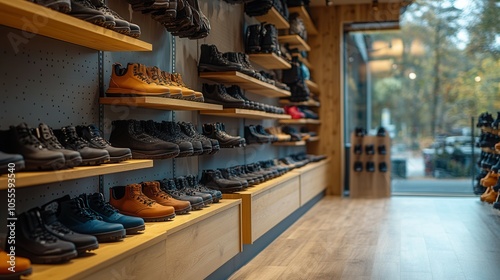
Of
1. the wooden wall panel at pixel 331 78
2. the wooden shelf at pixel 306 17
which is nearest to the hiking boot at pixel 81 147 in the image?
the wooden shelf at pixel 306 17

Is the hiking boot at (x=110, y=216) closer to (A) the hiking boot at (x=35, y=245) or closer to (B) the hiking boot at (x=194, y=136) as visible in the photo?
(A) the hiking boot at (x=35, y=245)

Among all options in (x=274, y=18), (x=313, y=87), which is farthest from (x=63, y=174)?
(x=313, y=87)

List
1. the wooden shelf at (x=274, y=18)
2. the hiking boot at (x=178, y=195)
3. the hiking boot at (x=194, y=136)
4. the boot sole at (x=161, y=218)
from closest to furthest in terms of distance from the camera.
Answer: the boot sole at (x=161, y=218) < the hiking boot at (x=178, y=195) < the hiking boot at (x=194, y=136) < the wooden shelf at (x=274, y=18)

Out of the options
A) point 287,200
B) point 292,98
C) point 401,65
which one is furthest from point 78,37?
point 401,65

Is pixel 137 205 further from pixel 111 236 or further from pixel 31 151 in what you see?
pixel 31 151

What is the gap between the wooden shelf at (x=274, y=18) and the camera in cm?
594

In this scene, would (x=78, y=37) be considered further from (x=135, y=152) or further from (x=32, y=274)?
(x=32, y=274)

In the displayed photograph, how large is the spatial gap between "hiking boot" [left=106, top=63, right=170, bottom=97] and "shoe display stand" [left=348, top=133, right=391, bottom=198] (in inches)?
242

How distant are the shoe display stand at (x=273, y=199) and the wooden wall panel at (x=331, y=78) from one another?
5.19 ft

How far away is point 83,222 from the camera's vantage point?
2.36 meters

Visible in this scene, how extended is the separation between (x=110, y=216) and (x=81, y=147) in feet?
1.21

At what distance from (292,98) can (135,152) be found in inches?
177

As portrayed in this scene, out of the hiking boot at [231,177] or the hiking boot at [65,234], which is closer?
the hiking boot at [65,234]

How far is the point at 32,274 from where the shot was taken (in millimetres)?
1896
